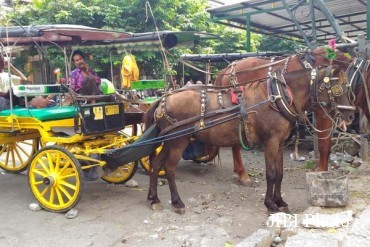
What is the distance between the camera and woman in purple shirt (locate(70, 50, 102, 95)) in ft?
16.7

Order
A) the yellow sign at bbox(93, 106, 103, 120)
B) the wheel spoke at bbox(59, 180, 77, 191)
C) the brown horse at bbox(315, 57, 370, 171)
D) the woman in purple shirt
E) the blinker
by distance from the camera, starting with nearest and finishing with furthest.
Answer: the blinker
the wheel spoke at bbox(59, 180, 77, 191)
the yellow sign at bbox(93, 106, 103, 120)
the brown horse at bbox(315, 57, 370, 171)
the woman in purple shirt

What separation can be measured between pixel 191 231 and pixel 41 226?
1.75m

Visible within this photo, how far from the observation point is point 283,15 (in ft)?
31.9

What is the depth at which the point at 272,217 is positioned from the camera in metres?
3.94

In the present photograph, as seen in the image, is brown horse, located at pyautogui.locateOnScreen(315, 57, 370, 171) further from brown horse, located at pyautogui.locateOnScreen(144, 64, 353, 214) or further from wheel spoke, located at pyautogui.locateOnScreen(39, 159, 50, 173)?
wheel spoke, located at pyautogui.locateOnScreen(39, 159, 50, 173)

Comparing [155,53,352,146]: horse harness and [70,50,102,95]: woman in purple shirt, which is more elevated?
[70,50,102,95]: woman in purple shirt

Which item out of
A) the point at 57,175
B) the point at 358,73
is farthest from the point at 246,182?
the point at 57,175

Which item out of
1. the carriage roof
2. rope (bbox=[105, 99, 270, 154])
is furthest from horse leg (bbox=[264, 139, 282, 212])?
the carriage roof

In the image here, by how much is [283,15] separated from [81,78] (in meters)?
6.27

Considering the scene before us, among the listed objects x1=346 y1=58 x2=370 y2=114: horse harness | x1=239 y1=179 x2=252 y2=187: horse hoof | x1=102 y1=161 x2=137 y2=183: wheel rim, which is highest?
x1=346 y1=58 x2=370 y2=114: horse harness

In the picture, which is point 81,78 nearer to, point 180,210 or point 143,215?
point 143,215

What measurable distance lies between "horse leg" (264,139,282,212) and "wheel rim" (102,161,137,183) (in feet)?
7.03

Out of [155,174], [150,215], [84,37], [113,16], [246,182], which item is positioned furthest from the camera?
[113,16]

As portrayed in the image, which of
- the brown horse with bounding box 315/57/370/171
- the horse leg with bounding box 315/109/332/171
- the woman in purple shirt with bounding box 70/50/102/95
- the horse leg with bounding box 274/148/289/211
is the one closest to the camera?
the horse leg with bounding box 274/148/289/211
